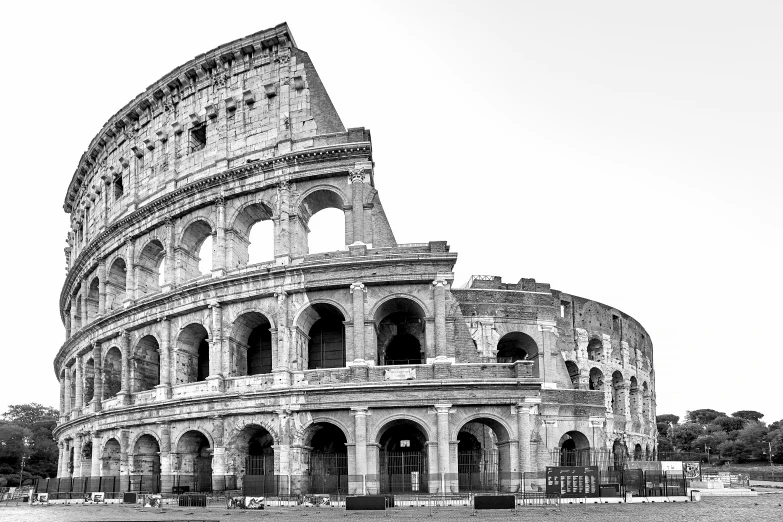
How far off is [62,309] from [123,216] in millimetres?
13786

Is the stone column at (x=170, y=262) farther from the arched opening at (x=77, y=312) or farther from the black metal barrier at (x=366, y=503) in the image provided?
the black metal barrier at (x=366, y=503)

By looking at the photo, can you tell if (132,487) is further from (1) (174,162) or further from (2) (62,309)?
(2) (62,309)

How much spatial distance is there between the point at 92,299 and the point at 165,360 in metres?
11.1

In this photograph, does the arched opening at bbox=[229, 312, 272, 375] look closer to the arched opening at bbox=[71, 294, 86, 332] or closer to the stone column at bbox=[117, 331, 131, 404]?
the stone column at bbox=[117, 331, 131, 404]

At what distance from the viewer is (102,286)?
1462 inches

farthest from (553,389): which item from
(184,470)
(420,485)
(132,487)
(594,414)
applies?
(132,487)

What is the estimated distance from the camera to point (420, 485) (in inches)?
1078

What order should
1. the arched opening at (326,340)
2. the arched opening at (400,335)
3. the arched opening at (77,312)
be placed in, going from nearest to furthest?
the arched opening at (400,335), the arched opening at (326,340), the arched opening at (77,312)

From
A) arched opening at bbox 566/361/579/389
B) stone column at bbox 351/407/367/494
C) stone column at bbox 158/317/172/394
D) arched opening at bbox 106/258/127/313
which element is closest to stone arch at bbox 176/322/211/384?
stone column at bbox 158/317/172/394

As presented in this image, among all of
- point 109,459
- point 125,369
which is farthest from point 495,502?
point 109,459

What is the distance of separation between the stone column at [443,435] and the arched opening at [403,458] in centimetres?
74

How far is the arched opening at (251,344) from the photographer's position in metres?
30.5

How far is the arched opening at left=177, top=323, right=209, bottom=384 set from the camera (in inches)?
1249

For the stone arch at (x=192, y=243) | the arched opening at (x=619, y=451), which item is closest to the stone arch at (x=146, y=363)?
the stone arch at (x=192, y=243)
